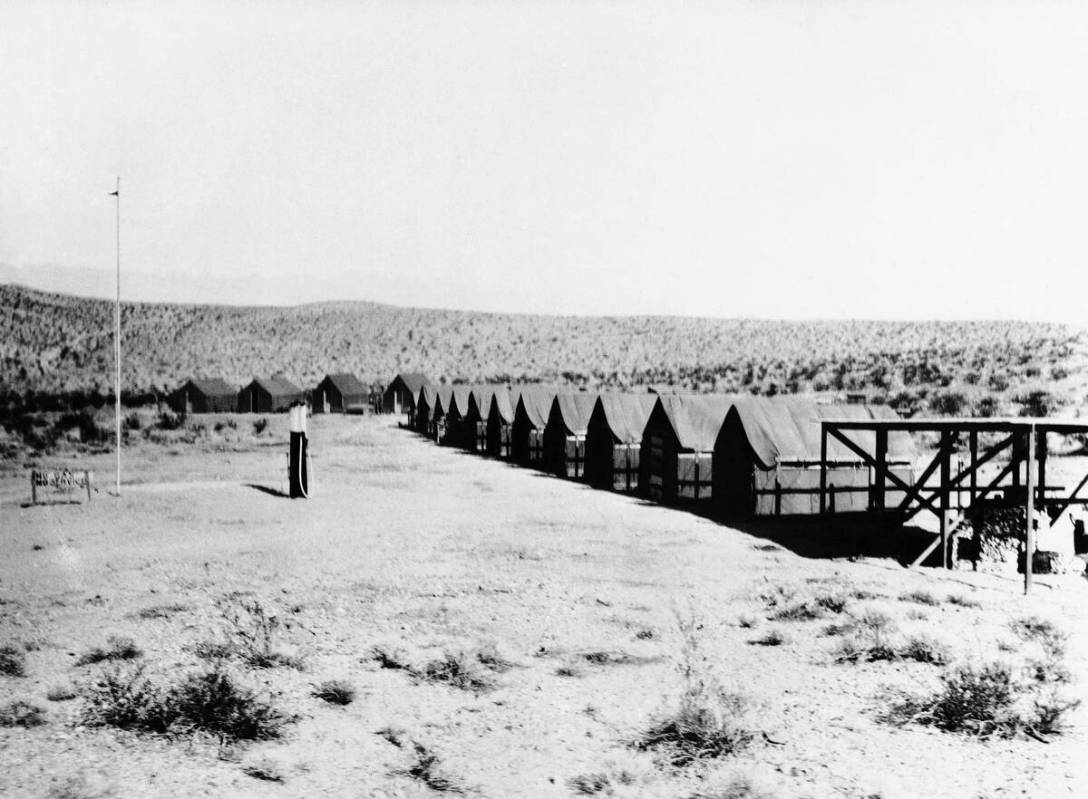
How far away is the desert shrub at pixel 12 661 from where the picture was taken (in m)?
9.15

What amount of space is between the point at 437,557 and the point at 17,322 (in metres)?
113

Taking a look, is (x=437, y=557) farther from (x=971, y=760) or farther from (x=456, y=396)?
(x=456, y=396)

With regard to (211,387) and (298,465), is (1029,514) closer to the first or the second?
(298,465)

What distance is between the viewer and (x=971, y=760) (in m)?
7.17

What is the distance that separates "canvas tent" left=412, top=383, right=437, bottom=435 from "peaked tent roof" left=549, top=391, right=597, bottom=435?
2201 centimetres

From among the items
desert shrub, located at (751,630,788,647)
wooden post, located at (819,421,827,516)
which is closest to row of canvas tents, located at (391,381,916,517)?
wooden post, located at (819,421,827,516)

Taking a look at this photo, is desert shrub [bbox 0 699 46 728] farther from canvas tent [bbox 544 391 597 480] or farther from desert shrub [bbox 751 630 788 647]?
canvas tent [bbox 544 391 597 480]

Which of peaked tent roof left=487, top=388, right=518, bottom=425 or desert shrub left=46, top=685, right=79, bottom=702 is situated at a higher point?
peaked tent roof left=487, top=388, right=518, bottom=425

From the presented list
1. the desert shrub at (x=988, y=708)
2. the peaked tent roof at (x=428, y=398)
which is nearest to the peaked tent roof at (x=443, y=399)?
the peaked tent roof at (x=428, y=398)

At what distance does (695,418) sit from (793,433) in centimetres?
285

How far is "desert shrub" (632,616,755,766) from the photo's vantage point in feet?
24.0

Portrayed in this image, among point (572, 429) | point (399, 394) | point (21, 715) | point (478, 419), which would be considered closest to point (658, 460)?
point (572, 429)

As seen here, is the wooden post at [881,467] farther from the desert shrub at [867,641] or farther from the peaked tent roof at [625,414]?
the peaked tent roof at [625,414]

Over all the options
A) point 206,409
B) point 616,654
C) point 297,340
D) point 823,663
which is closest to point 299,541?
point 616,654
